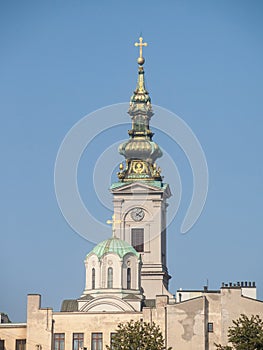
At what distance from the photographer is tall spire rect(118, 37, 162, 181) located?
17700cm

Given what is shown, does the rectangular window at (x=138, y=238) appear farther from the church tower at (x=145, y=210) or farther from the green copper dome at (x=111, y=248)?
the green copper dome at (x=111, y=248)

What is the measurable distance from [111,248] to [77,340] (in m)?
13.7

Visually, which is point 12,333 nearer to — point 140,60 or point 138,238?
point 138,238

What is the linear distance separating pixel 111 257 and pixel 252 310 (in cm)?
1915

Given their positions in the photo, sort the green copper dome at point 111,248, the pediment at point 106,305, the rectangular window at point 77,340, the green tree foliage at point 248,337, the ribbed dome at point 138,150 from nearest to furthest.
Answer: the green tree foliage at point 248,337, the rectangular window at point 77,340, the pediment at point 106,305, the green copper dome at point 111,248, the ribbed dome at point 138,150

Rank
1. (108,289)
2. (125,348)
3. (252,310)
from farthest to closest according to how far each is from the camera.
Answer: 1. (108,289)
2. (252,310)
3. (125,348)

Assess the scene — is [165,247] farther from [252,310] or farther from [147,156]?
[252,310]

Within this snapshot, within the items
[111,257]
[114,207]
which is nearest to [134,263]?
[111,257]

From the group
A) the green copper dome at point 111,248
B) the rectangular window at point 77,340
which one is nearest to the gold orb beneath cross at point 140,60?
the green copper dome at point 111,248

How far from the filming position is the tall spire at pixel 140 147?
6969 inches

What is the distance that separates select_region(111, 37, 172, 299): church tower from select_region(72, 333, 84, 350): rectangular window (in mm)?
31704

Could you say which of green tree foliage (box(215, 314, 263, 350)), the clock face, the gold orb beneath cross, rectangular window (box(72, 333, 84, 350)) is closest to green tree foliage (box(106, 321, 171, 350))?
green tree foliage (box(215, 314, 263, 350))

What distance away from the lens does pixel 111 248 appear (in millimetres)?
147625

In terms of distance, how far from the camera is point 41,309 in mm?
136625
